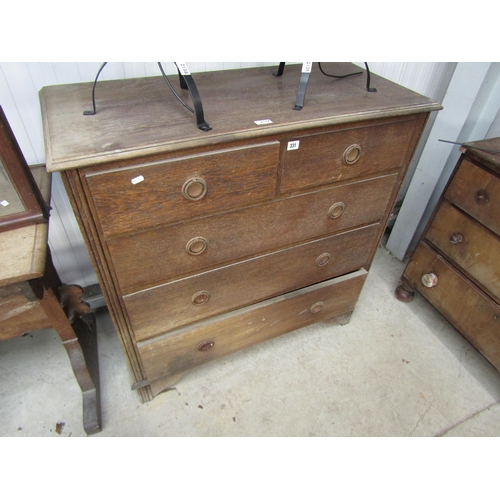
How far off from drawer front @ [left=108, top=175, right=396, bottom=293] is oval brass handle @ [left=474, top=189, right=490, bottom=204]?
1.35 ft

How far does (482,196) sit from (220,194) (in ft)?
3.54

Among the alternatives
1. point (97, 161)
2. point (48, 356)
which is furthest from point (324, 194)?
point (48, 356)

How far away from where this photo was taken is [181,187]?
0.92 meters

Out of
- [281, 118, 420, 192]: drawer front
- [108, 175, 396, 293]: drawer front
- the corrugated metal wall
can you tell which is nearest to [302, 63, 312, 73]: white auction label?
[281, 118, 420, 192]: drawer front

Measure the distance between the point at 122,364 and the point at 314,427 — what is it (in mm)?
867

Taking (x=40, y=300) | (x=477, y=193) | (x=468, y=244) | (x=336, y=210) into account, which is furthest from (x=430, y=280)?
(x=40, y=300)

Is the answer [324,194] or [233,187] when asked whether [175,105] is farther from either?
[324,194]

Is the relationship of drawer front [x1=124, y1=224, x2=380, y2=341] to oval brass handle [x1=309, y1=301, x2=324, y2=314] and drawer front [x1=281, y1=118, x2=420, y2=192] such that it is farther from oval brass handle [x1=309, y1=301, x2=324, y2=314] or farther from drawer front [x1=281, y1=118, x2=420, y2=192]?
drawer front [x1=281, y1=118, x2=420, y2=192]

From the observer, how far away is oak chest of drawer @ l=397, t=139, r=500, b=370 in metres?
1.40

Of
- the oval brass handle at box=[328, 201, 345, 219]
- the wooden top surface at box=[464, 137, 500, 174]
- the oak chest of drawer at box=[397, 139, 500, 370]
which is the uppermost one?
the wooden top surface at box=[464, 137, 500, 174]

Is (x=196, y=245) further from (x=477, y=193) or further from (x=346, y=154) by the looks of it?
(x=477, y=193)

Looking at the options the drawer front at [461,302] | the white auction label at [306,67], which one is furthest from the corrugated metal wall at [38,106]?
the drawer front at [461,302]

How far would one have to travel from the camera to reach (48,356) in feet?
5.35

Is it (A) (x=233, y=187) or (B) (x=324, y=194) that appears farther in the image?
(B) (x=324, y=194)
